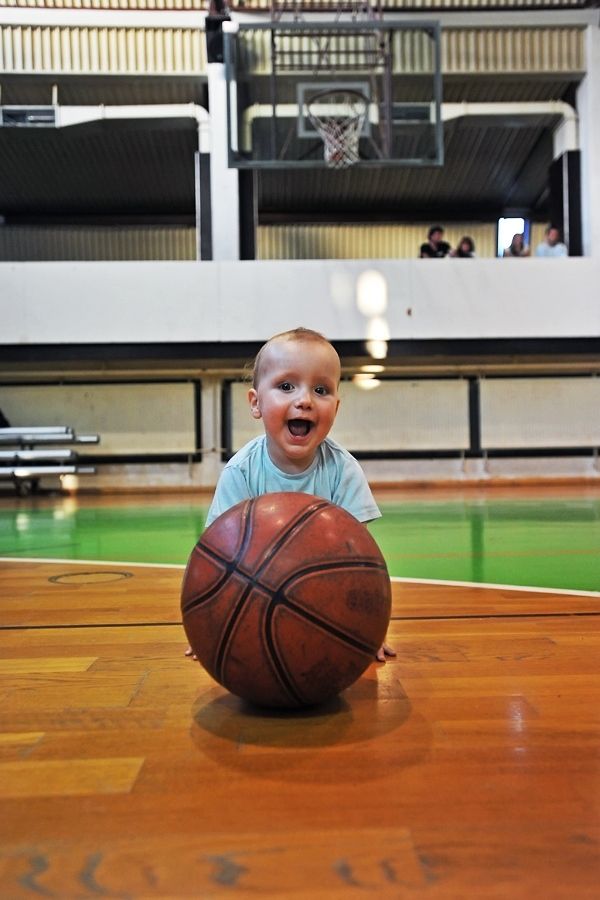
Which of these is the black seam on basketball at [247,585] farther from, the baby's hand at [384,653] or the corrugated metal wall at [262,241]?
the corrugated metal wall at [262,241]

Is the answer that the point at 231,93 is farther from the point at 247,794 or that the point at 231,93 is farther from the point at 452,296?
the point at 247,794

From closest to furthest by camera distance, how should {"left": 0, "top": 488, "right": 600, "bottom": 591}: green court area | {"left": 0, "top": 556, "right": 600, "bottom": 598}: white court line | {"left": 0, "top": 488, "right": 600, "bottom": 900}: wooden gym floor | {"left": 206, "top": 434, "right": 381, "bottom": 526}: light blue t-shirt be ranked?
{"left": 0, "top": 488, "right": 600, "bottom": 900}: wooden gym floor, {"left": 206, "top": 434, "right": 381, "bottom": 526}: light blue t-shirt, {"left": 0, "top": 556, "right": 600, "bottom": 598}: white court line, {"left": 0, "top": 488, "right": 600, "bottom": 591}: green court area

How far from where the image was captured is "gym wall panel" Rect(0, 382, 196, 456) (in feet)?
36.9

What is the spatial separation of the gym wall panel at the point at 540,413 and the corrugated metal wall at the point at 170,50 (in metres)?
4.31

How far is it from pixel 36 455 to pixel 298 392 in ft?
29.4

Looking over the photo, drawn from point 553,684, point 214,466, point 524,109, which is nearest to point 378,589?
point 553,684

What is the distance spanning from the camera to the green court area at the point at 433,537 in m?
3.56

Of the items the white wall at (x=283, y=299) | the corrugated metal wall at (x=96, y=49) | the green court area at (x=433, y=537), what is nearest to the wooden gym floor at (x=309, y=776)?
the green court area at (x=433, y=537)

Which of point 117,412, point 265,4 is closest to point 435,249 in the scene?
point 265,4

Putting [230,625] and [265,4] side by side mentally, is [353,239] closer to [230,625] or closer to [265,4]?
[265,4]

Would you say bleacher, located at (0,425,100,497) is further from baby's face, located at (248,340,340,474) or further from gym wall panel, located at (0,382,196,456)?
baby's face, located at (248,340,340,474)

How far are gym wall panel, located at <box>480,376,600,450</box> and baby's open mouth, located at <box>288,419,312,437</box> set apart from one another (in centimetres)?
976

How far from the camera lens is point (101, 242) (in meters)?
14.5

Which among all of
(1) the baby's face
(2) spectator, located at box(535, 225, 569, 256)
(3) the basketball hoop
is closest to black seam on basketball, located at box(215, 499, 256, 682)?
(1) the baby's face
